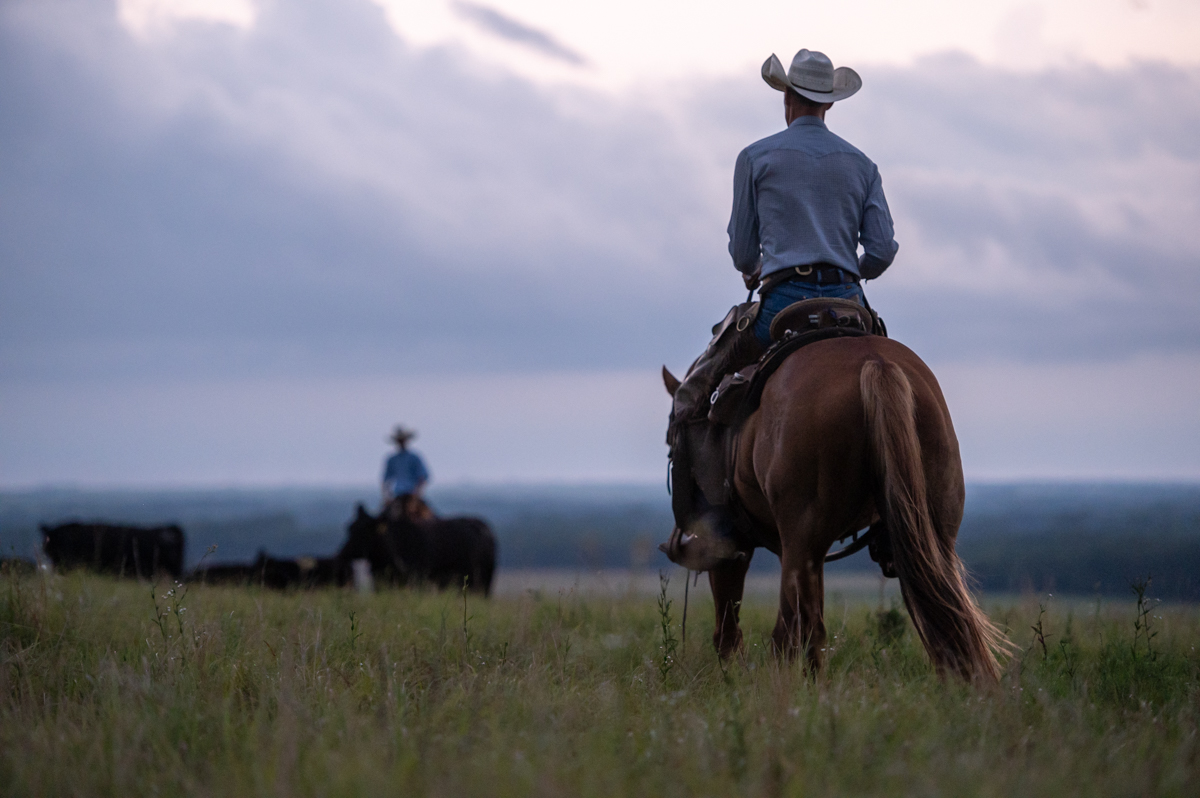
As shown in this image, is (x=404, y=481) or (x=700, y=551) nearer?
(x=700, y=551)

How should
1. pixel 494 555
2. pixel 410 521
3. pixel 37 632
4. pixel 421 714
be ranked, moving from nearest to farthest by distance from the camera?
pixel 421 714, pixel 37 632, pixel 410 521, pixel 494 555

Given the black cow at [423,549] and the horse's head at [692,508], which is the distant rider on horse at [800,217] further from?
the black cow at [423,549]

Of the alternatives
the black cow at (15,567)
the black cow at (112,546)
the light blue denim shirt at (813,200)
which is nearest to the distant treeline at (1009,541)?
the black cow at (15,567)

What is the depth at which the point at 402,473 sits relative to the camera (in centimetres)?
1521

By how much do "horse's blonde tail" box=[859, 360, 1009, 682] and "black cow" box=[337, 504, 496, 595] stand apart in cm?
1154

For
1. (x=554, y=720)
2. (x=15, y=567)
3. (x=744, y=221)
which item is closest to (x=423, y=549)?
(x=15, y=567)

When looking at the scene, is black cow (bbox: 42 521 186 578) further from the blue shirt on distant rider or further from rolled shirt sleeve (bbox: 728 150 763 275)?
rolled shirt sleeve (bbox: 728 150 763 275)

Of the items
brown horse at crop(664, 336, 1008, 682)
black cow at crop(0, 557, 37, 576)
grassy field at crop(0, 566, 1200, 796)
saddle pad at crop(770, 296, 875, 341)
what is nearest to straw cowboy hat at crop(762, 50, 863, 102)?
Result: saddle pad at crop(770, 296, 875, 341)

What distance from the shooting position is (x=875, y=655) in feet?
17.4

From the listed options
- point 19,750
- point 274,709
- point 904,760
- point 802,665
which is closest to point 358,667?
point 274,709

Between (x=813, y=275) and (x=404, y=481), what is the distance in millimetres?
11243

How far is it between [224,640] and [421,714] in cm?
185

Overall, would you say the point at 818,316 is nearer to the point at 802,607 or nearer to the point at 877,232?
the point at 877,232

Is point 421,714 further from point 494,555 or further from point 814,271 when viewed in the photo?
point 494,555
